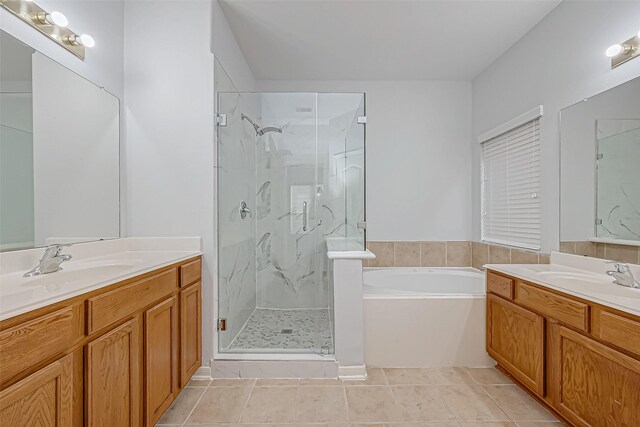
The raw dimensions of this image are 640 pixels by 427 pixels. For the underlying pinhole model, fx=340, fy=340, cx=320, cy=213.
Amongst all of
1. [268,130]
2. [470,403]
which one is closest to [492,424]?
[470,403]

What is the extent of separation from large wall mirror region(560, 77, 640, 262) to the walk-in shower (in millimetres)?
1383

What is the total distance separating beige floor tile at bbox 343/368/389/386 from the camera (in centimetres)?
224

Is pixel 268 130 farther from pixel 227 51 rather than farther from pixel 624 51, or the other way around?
pixel 624 51

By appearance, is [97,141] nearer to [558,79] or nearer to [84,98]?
[84,98]

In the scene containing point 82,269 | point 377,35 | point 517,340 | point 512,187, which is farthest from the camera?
point 512,187

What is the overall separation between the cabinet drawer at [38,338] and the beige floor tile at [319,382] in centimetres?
146

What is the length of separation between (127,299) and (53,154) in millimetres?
904

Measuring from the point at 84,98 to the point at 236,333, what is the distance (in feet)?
5.91

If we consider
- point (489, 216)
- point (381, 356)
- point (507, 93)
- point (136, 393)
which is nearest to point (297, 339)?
point (381, 356)

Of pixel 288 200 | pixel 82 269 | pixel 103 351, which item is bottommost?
pixel 103 351

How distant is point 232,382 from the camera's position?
7.38 feet

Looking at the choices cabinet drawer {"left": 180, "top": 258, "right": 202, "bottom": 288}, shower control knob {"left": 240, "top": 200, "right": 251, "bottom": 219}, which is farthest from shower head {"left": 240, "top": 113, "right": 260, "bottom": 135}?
cabinet drawer {"left": 180, "top": 258, "right": 202, "bottom": 288}

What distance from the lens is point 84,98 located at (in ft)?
6.36

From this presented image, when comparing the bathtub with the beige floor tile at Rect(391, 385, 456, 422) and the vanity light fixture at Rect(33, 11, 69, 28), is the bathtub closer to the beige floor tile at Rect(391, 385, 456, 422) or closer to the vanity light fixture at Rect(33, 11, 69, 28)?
the beige floor tile at Rect(391, 385, 456, 422)
